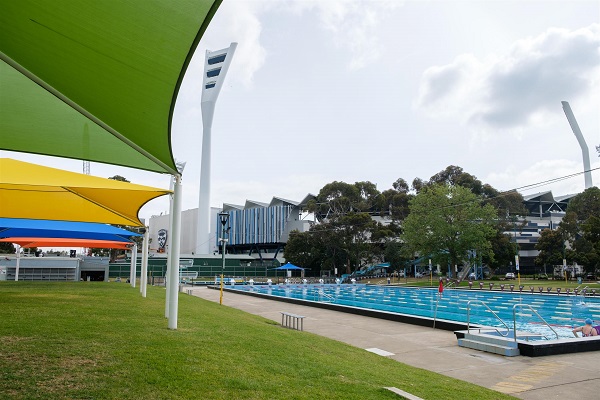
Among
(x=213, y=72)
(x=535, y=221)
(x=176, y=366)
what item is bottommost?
(x=176, y=366)

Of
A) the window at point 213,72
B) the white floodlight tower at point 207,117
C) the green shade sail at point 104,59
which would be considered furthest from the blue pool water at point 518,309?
the window at point 213,72

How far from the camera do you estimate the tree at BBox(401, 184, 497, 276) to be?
1748 inches

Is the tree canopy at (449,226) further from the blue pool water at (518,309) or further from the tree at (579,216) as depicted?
the blue pool water at (518,309)

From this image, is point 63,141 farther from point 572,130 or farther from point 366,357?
point 572,130

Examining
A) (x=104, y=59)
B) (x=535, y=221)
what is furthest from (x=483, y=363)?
(x=535, y=221)

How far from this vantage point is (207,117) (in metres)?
85.1

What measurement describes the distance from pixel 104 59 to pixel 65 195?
32.0ft

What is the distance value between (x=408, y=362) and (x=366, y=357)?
980 mm

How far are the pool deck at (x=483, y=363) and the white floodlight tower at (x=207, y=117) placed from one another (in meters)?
70.7

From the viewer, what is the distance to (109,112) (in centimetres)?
505

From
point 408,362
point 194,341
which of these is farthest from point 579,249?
point 194,341

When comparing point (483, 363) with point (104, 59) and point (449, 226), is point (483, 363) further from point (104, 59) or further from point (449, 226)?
point (449, 226)

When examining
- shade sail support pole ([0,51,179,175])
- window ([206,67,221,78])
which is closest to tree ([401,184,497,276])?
shade sail support pole ([0,51,179,175])

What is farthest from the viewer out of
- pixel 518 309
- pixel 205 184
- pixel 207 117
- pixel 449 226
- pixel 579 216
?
pixel 207 117
